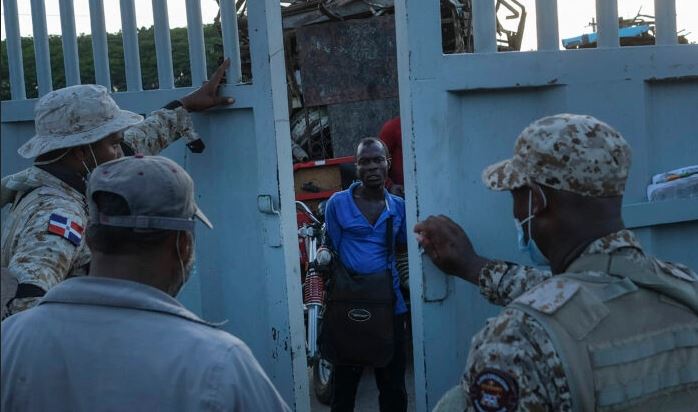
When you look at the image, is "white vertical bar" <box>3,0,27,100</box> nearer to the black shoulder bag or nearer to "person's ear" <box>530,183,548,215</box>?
the black shoulder bag

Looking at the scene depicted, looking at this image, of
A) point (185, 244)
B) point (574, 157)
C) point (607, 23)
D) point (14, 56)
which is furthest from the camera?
point (14, 56)

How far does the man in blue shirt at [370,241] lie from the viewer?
4641 millimetres

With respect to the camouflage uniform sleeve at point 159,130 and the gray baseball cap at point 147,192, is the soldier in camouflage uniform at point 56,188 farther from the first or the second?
the gray baseball cap at point 147,192

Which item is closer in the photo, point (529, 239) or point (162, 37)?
point (529, 239)

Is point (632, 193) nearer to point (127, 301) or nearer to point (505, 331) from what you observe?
point (505, 331)

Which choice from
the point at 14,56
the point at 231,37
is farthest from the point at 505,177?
the point at 14,56

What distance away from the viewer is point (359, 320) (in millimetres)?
4453

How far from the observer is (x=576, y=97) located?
3268 mm

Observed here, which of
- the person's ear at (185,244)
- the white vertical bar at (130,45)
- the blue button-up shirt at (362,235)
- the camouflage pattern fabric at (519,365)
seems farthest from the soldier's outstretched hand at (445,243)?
the white vertical bar at (130,45)

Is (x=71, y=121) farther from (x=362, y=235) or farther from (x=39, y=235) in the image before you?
(x=362, y=235)

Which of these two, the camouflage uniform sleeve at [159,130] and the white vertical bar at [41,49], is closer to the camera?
the camouflage uniform sleeve at [159,130]

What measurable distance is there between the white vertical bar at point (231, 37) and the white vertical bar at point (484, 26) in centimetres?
110

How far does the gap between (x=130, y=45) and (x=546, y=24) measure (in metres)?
1.99

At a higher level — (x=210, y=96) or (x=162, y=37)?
(x=162, y=37)
